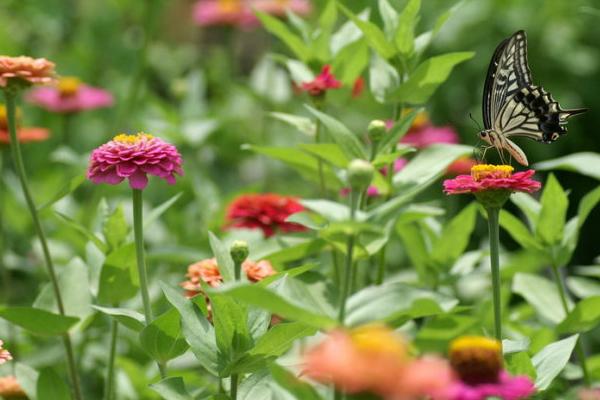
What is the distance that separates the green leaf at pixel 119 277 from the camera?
118 centimetres

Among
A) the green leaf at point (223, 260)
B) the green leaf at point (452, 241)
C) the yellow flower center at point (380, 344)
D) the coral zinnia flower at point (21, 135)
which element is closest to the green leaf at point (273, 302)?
the yellow flower center at point (380, 344)

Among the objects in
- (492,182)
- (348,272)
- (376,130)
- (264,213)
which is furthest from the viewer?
(264,213)

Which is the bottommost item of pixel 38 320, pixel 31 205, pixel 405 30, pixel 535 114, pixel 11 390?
pixel 11 390

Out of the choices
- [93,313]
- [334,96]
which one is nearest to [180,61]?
[334,96]

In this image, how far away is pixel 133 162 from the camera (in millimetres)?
1047

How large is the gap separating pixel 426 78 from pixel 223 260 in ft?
1.26

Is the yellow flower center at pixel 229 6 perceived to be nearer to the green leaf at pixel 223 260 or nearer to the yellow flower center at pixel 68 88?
the yellow flower center at pixel 68 88

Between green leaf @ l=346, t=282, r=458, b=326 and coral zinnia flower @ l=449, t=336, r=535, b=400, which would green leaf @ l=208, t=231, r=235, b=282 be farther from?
coral zinnia flower @ l=449, t=336, r=535, b=400

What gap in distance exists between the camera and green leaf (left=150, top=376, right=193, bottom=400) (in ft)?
3.04

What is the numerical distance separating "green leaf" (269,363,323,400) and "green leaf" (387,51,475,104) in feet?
1.80

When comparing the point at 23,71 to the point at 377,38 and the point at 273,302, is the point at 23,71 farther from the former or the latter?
the point at 273,302

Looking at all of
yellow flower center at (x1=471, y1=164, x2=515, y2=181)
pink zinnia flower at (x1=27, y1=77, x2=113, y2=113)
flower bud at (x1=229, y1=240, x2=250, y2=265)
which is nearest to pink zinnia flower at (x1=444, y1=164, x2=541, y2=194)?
yellow flower center at (x1=471, y1=164, x2=515, y2=181)

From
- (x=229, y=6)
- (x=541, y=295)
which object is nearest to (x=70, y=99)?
(x=229, y=6)

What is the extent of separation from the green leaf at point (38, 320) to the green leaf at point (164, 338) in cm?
17
